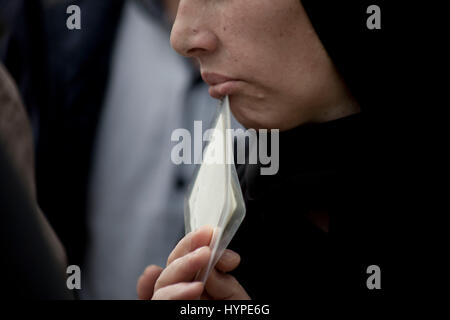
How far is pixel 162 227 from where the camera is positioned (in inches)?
89.6

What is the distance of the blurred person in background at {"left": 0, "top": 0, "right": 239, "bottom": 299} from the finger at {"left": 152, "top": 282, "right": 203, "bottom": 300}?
1.17 meters

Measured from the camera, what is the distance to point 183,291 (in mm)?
883

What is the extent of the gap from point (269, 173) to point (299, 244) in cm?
18

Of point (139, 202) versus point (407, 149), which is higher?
point (407, 149)

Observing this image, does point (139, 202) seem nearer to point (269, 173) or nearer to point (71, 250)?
point (71, 250)

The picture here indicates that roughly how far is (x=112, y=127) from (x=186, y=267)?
4.87 feet

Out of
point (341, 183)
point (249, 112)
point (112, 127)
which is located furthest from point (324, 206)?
point (112, 127)

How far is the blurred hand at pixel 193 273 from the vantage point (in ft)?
2.89

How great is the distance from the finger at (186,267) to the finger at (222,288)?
0.39ft

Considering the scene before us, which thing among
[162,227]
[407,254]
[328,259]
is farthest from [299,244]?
[162,227]

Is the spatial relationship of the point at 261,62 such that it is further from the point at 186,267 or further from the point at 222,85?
the point at 186,267

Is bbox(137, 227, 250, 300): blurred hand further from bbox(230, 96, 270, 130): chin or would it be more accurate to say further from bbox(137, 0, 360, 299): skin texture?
bbox(230, 96, 270, 130): chin

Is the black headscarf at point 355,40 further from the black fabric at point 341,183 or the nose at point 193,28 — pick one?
the nose at point 193,28

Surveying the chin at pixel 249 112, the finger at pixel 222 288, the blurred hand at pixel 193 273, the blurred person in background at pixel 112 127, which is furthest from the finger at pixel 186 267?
the blurred person in background at pixel 112 127
